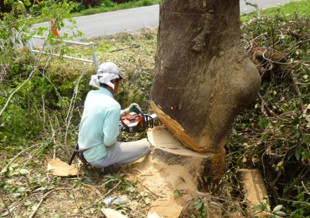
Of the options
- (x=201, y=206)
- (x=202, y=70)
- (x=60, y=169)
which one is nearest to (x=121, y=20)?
(x=60, y=169)

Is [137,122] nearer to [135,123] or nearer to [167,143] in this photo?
[135,123]

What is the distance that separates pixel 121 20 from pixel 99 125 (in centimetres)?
699

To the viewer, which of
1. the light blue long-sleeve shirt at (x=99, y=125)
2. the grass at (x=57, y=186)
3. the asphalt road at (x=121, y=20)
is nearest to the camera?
the grass at (x=57, y=186)

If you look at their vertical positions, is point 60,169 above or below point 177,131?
below

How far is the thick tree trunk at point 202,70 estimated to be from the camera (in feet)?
8.51

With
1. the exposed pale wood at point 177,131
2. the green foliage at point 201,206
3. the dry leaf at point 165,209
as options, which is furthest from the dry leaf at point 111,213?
the exposed pale wood at point 177,131

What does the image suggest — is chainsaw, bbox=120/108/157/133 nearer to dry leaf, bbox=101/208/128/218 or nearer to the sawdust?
the sawdust

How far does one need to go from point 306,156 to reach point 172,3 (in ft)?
5.38

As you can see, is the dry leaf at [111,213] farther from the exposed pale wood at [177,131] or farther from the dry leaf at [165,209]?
the exposed pale wood at [177,131]

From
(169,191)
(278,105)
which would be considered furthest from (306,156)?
(169,191)

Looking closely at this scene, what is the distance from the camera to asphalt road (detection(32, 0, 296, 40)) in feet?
26.7

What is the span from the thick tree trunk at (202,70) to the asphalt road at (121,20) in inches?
202

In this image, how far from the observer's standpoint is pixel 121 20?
9352mm

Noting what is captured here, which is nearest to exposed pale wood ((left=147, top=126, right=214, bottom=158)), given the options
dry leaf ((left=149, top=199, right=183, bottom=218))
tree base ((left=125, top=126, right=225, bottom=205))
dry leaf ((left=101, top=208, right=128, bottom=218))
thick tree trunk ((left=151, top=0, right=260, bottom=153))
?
tree base ((left=125, top=126, right=225, bottom=205))
